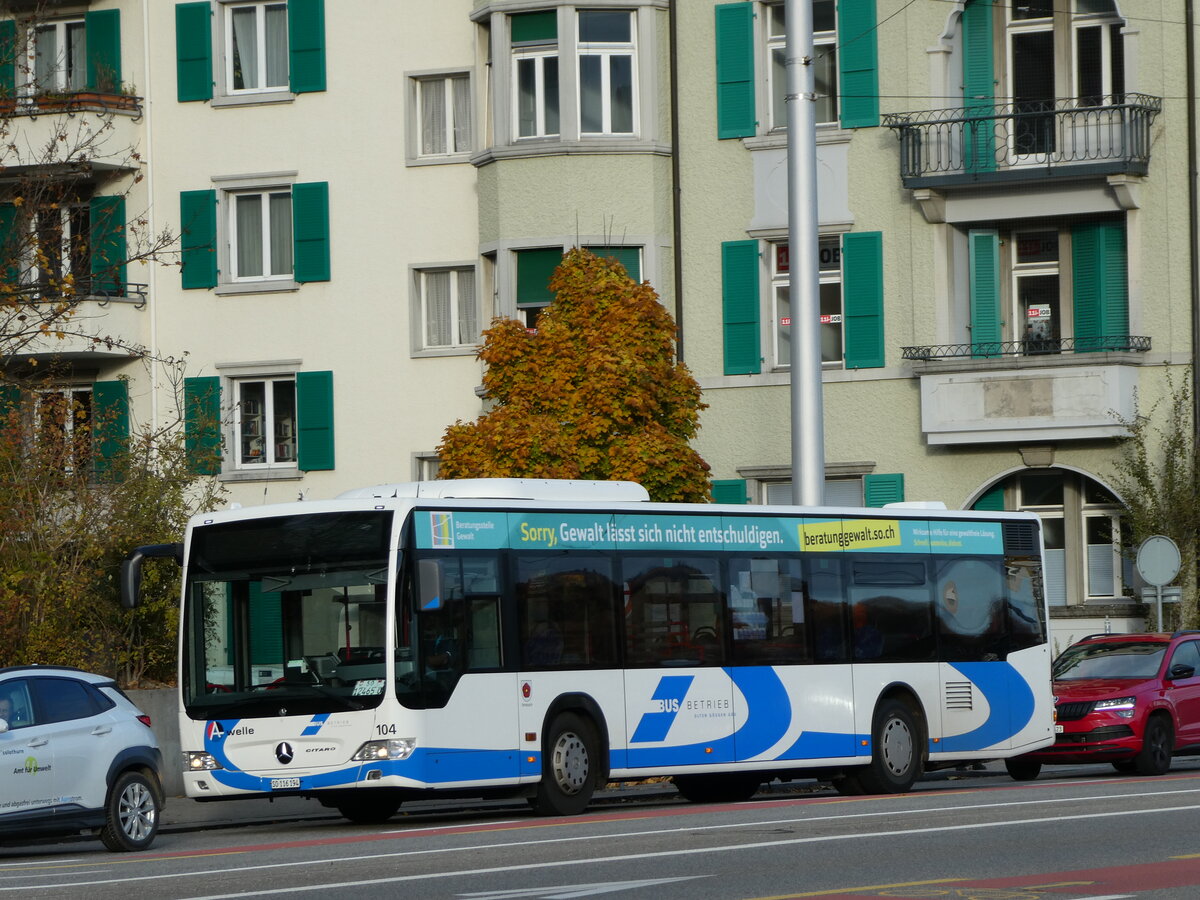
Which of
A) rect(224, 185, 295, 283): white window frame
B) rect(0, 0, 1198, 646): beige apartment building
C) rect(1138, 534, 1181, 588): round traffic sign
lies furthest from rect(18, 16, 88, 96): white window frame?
rect(1138, 534, 1181, 588): round traffic sign

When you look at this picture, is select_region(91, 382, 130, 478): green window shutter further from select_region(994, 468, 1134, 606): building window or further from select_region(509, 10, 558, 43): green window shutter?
select_region(994, 468, 1134, 606): building window

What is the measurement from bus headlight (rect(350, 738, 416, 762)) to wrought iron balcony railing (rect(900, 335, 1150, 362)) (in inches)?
635

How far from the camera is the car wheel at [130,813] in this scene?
56.2 feet

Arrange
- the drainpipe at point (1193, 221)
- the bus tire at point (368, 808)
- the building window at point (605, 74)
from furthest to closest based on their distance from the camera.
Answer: the building window at point (605, 74), the drainpipe at point (1193, 221), the bus tire at point (368, 808)

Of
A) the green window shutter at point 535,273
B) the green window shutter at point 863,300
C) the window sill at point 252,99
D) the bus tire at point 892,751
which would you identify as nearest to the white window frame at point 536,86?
the green window shutter at point 535,273

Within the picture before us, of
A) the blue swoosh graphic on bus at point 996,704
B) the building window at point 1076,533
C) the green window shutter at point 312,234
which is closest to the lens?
the blue swoosh graphic on bus at point 996,704

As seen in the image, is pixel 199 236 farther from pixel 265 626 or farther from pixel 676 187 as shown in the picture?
pixel 265 626

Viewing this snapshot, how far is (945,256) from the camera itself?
32.2 m

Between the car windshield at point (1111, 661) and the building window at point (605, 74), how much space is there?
462 inches

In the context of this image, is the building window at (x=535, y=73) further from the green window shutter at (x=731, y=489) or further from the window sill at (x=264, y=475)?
the window sill at (x=264, y=475)

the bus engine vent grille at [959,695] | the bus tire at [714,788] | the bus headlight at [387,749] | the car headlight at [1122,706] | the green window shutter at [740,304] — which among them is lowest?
the bus tire at [714,788]

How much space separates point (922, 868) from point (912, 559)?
970 cm

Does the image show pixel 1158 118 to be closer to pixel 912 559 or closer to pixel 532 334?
pixel 532 334

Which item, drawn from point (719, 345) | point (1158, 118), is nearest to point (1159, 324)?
point (1158, 118)
